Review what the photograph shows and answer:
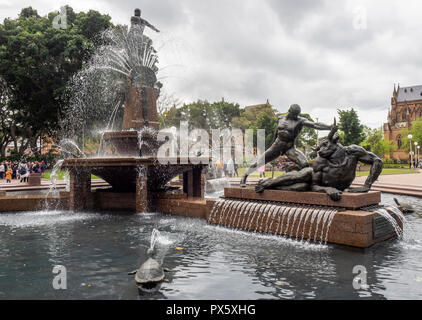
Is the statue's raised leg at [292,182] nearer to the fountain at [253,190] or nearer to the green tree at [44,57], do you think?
the fountain at [253,190]

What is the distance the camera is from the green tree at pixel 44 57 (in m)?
27.6

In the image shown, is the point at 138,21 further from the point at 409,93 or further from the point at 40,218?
the point at 409,93

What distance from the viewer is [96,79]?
88.7ft

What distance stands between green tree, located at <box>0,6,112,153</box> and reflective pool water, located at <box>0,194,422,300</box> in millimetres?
23820

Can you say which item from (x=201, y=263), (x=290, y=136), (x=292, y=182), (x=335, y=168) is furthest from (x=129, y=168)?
(x=335, y=168)

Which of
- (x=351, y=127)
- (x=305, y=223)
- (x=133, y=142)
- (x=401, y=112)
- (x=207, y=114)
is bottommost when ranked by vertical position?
(x=305, y=223)

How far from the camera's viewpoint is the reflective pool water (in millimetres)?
4141

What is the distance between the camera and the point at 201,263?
5.31 metres

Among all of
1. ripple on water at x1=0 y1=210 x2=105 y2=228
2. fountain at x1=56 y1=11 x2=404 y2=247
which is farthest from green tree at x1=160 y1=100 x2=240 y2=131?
ripple on water at x1=0 y1=210 x2=105 y2=228

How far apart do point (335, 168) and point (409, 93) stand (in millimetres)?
105531

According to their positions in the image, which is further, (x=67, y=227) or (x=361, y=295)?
(x=67, y=227)
